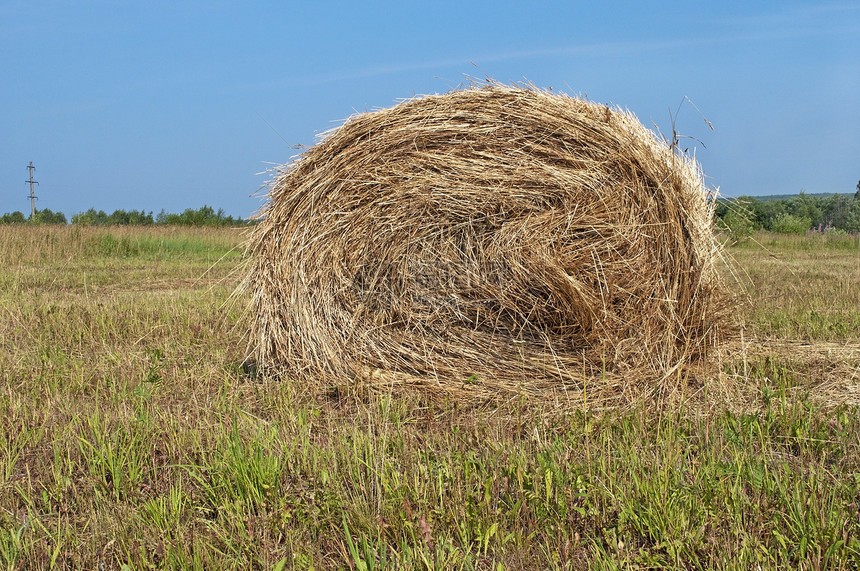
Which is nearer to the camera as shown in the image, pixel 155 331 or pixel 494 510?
pixel 494 510

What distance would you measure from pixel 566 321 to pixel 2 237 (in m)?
14.2

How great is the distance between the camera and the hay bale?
4.44m

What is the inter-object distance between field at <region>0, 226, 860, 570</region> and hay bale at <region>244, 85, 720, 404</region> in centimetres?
37

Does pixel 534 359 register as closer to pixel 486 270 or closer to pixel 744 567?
pixel 486 270

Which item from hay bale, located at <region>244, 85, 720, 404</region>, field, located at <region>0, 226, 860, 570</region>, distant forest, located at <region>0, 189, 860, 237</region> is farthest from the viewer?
distant forest, located at <region>0, 189, 860, 237</region>

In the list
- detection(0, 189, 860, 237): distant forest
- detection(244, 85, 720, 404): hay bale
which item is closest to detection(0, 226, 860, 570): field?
detection(244, 85, 720, 404): hay bale

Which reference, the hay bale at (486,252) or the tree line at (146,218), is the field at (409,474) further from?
the tree line at (146,218)

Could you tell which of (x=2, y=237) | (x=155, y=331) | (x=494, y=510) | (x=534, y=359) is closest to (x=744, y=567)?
(x=494, y=510)

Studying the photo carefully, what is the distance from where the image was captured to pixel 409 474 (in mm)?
3020

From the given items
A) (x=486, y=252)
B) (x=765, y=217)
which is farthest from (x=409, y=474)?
(x=765, y=217)

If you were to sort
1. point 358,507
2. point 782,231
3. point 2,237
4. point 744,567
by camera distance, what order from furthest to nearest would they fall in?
point 782,231, point 2,237, point 358,507, point 744,567

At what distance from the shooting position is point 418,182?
15.6 feet

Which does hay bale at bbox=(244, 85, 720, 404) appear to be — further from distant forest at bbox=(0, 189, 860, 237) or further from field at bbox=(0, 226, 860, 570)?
distant forest at bbox=(0, 189, 860, 237)

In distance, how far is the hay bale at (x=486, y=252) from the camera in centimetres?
444
